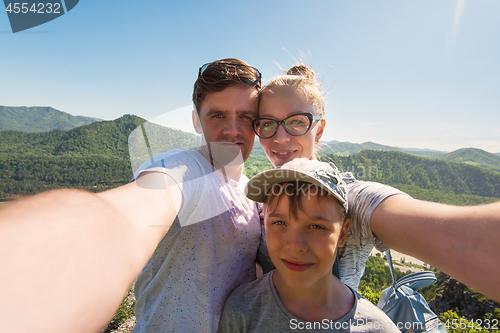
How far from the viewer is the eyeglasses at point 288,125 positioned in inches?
106

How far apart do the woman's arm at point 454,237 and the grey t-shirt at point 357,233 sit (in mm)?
201

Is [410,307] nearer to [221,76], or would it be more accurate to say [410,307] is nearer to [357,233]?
[357,233]

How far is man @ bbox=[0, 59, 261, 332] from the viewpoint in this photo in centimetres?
59

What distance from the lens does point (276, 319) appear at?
1807 mm

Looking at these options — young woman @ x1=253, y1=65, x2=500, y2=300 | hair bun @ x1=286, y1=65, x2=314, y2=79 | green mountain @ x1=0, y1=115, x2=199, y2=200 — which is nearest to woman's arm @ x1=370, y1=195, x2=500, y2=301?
young woman @ x1=253, y1=65, x2=500, y2=300

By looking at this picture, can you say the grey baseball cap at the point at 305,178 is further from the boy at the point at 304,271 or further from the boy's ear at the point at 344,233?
the boy's ear at the point at 344,233

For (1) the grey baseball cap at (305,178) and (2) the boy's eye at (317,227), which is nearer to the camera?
(1) the grey baseball cap at (305,178)

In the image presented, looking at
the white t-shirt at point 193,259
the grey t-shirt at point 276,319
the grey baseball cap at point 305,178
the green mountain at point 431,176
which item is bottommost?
the green mountain at point 431,176

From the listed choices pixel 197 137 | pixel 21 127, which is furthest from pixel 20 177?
pixel 197 137

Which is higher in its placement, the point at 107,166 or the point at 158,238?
the point at 158,238

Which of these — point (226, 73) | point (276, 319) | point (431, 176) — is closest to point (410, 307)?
point (276, 319)

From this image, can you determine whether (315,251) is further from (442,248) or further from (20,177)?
(20,177)

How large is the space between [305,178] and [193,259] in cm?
102

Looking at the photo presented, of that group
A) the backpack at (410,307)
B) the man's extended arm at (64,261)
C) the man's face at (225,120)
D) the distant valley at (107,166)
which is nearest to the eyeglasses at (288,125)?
the man's face at (225,120)
